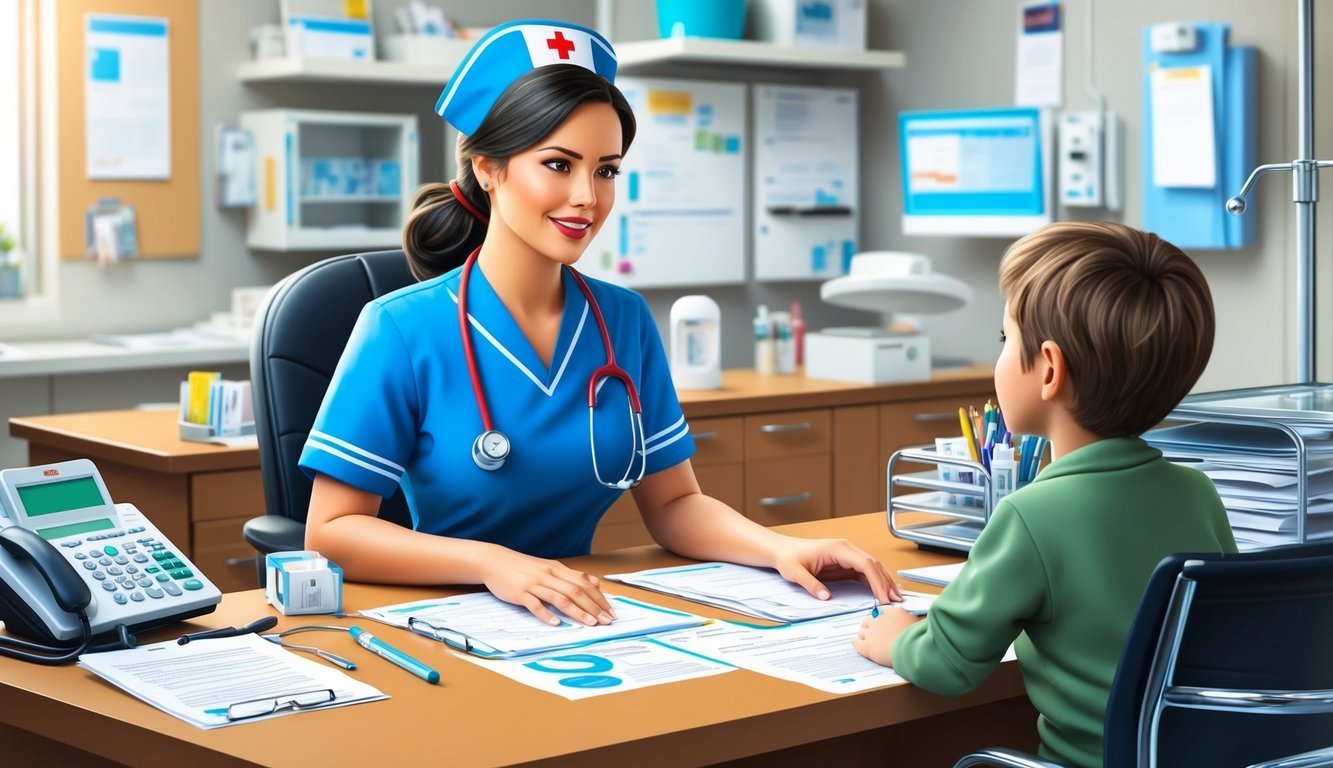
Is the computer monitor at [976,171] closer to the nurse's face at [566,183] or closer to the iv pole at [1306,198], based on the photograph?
the iv pole at [1306,198]

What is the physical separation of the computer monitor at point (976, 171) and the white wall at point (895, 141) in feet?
0.48

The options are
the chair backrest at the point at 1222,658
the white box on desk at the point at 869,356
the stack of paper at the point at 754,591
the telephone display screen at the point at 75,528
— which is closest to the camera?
the chair backrest at the point at 1222,658

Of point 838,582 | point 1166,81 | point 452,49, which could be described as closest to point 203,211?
point 452,49

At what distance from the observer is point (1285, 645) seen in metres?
1.07

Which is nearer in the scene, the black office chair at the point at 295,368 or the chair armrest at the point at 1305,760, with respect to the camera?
the chair armrest at the point at 1305,760

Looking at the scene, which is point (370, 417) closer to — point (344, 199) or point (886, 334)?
point (886, 334)

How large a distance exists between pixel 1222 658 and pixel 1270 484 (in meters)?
0.62

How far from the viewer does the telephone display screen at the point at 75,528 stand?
1.39 metres

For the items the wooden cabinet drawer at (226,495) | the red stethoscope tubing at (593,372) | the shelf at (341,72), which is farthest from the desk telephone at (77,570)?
the shelf at (341,72)

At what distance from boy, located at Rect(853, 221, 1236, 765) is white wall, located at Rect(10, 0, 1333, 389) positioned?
8.00 feet

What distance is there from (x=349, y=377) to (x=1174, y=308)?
0.90m

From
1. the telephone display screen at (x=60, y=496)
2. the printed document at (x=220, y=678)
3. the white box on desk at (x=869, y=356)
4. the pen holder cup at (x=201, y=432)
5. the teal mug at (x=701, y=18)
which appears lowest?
the printed document at (x=220, y=678)

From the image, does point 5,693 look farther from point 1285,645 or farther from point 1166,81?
point 1166,81

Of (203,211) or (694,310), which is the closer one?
(694,310)
